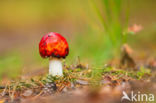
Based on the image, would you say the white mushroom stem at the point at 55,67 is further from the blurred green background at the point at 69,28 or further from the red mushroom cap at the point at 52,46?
the blurred green background at the point at 69,28

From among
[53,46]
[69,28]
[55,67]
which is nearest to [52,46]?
[53,46]

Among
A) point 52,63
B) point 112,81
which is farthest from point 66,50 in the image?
point 112,81

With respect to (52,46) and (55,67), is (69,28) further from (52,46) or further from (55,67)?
(52,46)

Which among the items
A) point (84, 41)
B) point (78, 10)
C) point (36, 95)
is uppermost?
point (78, 10)

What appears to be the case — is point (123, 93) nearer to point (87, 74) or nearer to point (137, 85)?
point (137, 85)

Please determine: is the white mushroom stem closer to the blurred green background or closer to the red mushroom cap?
the red mushroom cap

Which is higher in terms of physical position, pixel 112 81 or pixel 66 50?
pixel 66 50

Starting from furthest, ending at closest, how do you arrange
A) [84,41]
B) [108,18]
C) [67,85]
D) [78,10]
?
1. [78,10]
2. [84,41]
3. [108,18]
4. [67,85]

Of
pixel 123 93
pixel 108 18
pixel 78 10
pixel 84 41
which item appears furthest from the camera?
pixel 78 10

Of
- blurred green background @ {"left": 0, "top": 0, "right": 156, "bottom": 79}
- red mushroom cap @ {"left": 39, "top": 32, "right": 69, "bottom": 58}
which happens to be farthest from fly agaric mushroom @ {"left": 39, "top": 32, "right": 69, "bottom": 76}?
blurred green background @ {"left": 0, "top": 0, "right": 156, "bottom": 79}

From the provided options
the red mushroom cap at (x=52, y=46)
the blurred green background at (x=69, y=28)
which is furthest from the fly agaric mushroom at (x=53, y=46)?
the blurred green background at (x=69, y=28)
